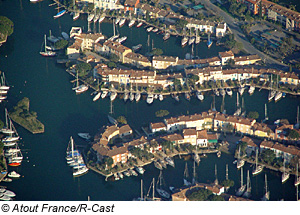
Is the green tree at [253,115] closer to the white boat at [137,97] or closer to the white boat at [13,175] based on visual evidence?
the white boat at [137,97]

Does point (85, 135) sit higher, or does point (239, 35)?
point (239, 35)

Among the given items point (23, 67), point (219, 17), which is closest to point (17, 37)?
point (23, 67)

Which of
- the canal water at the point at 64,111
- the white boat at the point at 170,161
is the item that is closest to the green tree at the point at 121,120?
the canal water at the point at 64,111

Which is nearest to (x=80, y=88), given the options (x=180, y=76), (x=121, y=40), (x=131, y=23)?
(x=180, y=76)

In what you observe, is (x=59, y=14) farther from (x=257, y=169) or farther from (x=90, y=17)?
(x=257, y=169)

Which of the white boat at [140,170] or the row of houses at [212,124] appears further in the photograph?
the row of houses at [212,124]

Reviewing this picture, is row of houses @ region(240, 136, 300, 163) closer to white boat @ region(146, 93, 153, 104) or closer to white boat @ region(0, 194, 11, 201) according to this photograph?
white boat @ region(146, 93, 153, 104)

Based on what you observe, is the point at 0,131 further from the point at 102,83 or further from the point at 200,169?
the point at 200,169
